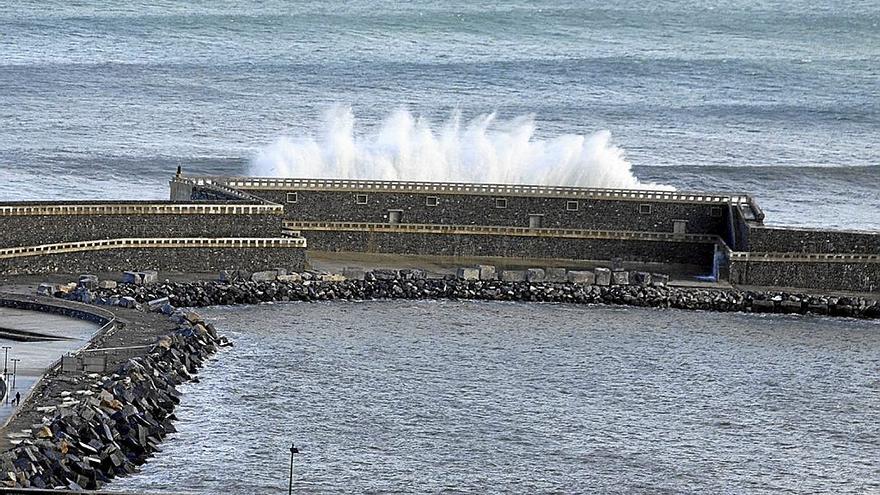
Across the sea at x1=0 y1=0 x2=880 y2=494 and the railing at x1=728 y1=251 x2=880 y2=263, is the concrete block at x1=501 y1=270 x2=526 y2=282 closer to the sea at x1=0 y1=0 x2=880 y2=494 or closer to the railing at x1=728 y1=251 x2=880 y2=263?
the sea at x1=0 y1=0 x2=880 y2=494

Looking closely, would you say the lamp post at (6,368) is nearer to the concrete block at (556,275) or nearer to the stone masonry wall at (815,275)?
the concrete block at (556,275)

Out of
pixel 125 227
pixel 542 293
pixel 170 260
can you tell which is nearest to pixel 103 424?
pixel 170 260

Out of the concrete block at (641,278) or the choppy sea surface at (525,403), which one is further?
the concrete block at (641,278)

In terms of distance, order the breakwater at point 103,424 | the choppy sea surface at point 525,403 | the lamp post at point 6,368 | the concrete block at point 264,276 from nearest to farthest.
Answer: the breakwater at point 103,424 < the choppy sea surface at point 525,403 < the lamp post at point 6,368 < the concrete block at point 264,276

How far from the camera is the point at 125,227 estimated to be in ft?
261

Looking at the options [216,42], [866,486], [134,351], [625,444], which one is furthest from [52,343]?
[216,42]

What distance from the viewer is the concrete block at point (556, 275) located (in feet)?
266

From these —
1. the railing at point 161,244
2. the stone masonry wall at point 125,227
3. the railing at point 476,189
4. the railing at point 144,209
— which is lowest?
the railing at point 161,244

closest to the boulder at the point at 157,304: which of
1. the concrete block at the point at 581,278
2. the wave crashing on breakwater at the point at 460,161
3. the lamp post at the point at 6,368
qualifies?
the lamp post at the point at 6,368

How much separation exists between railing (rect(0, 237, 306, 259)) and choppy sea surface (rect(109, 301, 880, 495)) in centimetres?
449

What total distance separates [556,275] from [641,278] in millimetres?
2694

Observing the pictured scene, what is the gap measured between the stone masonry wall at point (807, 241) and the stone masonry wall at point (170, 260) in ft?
47.5

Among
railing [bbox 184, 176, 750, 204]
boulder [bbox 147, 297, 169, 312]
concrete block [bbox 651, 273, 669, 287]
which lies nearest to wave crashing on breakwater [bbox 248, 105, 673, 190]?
railing [bbox 184, 176, 750, 204]

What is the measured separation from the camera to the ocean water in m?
102
